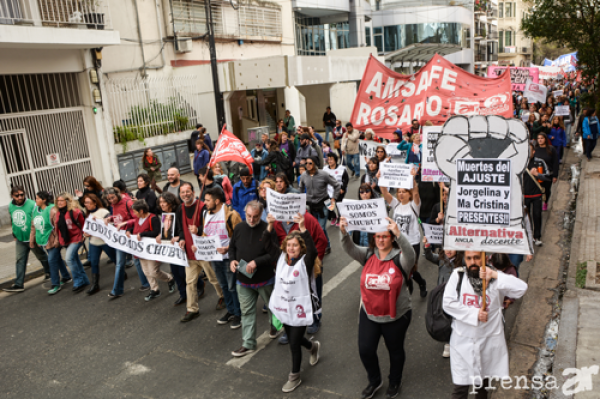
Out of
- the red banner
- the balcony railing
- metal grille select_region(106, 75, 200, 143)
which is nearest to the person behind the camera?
the red banner

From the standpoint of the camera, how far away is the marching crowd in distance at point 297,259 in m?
4.08

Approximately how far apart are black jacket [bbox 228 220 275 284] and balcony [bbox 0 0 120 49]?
28.7 ft

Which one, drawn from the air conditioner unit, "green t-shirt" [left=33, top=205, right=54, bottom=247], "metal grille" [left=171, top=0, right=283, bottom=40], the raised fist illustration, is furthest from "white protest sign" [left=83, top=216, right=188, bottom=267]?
"metal grille" [left=171, top=0, right=283, bottom=40]

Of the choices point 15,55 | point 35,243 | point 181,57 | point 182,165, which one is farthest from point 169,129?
point 35,243

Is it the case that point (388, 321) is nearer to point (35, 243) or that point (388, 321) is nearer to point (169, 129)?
point (35, 243)

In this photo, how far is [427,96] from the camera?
26.6 feet

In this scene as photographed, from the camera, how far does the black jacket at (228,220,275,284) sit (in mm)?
5367

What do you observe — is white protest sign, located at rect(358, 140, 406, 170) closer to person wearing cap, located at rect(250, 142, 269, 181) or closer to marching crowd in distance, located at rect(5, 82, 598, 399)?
marching crowd in distance, located at rect(5, 82, 598, 399)

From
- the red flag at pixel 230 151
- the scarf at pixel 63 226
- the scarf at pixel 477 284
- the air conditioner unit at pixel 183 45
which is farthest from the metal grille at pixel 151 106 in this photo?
the scarf at pixel 477 284

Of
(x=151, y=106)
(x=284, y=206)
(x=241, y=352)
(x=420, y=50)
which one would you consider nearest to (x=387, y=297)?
(x=284, y=206)

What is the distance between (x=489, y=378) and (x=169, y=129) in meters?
14.9

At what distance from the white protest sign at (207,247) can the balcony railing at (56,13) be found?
8.33 m

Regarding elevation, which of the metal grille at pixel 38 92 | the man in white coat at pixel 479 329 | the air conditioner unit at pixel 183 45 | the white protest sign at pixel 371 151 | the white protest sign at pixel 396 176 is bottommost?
the man in white coat at pixel 479 329

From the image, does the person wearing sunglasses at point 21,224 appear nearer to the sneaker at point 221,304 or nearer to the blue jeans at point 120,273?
the blue jeans at point 120,273
